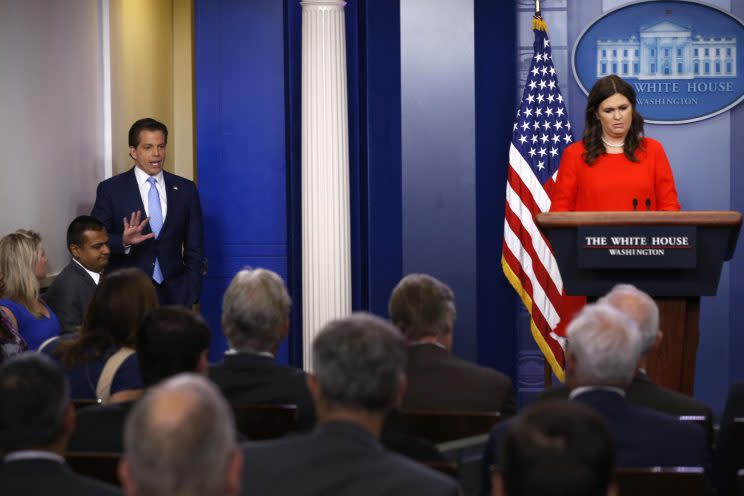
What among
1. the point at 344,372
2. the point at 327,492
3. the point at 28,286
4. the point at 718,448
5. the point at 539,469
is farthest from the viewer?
the point at 28,286

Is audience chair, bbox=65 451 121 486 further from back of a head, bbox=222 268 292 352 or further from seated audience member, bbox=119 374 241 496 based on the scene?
back of a head, bbox=222 268 292 352

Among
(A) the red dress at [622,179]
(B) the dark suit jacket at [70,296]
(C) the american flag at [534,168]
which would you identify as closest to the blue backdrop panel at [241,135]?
(C) the american flag at [534,168]

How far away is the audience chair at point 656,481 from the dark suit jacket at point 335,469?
44 cm

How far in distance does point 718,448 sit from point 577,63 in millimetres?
4288

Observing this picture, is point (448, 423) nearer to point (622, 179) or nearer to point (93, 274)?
point (622, 179)

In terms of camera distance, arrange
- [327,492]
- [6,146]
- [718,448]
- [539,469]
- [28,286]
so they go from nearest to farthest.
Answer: [539,469], [327,492], [718,448], [28,286], [6,146]

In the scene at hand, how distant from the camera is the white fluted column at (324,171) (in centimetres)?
747

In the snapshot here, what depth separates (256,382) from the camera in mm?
3504

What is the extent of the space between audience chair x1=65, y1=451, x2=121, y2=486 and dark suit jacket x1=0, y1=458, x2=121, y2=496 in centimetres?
45

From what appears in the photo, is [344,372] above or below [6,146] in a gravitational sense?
below

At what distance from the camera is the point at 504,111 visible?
7.30 m

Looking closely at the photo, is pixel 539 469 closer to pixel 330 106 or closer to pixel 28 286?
pixel 28 286

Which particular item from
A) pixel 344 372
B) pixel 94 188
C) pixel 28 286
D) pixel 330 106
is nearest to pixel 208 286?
pixel 94 188

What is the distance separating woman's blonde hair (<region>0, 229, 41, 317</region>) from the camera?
531 centimetres
